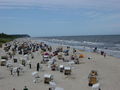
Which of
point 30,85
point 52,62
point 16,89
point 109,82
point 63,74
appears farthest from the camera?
point 52,62

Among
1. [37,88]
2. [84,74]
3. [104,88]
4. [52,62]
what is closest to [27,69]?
[52,62]

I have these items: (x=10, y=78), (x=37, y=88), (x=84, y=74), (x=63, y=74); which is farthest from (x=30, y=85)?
(x=84, y=74)

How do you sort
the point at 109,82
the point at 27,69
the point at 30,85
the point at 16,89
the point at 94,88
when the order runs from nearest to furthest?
the point at 94,88, the point at 16,89, the point at 30,85, the point at 109,82, the point at 27,69

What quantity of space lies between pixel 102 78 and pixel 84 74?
233 cm

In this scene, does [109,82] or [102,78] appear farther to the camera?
[102,78]

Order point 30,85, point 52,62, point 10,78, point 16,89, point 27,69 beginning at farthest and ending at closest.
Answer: point 52,62 < point 27,69 < point 10,78 < point 30,85 < point 16,89

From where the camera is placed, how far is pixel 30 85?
18672 mm

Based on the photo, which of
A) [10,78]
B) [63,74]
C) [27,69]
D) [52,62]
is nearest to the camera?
[10,78]

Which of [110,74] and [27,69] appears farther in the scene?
[27,69]

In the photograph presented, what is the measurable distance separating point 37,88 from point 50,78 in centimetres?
199

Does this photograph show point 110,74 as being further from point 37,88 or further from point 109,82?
point 37,88

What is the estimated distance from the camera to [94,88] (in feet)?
52.7

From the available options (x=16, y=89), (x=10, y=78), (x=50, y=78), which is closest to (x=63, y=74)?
(x=50, y=78)

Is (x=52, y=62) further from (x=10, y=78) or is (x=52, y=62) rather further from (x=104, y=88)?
(x=104, y=88)
